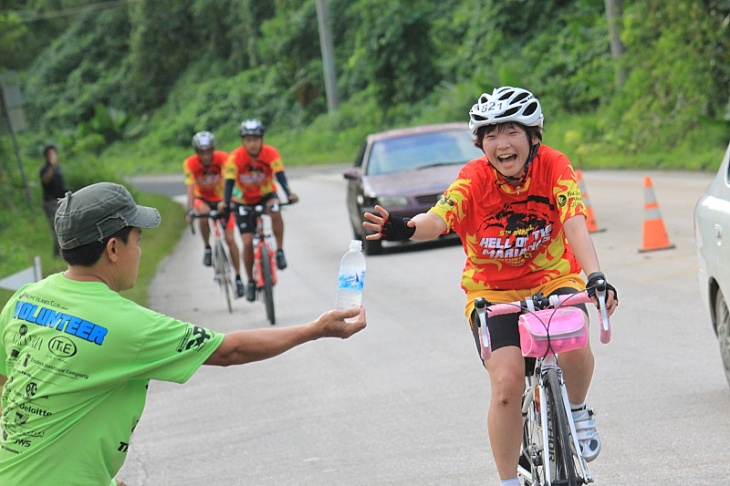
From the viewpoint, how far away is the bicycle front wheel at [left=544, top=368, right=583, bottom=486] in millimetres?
5215

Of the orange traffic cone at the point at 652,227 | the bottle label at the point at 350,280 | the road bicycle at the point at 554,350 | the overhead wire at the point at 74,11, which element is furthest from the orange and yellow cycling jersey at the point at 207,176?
the overhead wire at the point at 74,11

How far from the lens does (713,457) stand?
688cm

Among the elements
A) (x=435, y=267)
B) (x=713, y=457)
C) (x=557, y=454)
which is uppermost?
(x=557, y=454)

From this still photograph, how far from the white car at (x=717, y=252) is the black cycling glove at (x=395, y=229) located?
2.54 meters

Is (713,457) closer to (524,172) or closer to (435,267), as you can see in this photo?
(524,172)

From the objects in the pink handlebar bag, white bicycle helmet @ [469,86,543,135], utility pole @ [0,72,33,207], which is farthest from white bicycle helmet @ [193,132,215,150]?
the pink handlebar bag

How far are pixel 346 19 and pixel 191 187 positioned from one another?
155ft

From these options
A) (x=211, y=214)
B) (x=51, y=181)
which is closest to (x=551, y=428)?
(x=211, y=214)

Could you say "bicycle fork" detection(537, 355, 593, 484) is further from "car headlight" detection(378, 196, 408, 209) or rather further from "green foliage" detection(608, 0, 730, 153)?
"green foliage" detection(608, 0, 730, 153)

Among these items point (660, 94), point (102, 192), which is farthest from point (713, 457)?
point (660, 94)

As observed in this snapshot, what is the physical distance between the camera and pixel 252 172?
15047mm

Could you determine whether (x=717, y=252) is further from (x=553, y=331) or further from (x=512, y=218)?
(x=553, y=331)

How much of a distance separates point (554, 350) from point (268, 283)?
912 centimetres

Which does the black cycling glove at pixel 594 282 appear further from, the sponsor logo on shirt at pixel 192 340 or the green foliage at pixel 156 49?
the green foliage at pixel 156 49
